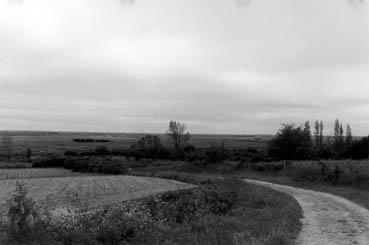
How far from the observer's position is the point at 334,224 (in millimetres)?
15414

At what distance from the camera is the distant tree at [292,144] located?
219 ft

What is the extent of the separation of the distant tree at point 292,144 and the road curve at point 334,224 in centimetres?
4470

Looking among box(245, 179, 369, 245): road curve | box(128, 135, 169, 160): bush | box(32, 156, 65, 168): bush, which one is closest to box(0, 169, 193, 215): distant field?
box(245, 179, 369, 245): road curve

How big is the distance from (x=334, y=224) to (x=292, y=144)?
5360 cm

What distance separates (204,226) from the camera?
13773 millimetres

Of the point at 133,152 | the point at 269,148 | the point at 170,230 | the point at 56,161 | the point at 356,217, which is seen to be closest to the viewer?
the point at 170,230

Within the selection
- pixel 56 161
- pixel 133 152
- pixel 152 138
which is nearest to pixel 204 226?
A: pixel 56 161

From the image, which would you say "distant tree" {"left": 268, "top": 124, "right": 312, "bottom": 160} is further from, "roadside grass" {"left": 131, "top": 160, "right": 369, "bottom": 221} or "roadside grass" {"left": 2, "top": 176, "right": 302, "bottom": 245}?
"roadside grass" {"left": 2, "top": 176, "right": 302, "bottom": 245}

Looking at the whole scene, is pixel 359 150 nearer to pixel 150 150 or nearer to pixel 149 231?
pixel 150 150

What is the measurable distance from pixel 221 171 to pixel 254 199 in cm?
4201

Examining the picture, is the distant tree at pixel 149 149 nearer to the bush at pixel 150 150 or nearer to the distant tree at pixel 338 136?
the bush at pixel 150 150

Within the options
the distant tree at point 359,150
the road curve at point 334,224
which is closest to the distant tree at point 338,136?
the distant tree at point 359,150

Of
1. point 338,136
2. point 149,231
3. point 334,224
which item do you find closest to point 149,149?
point 338,136

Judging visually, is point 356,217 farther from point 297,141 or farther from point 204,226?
point 297,141
